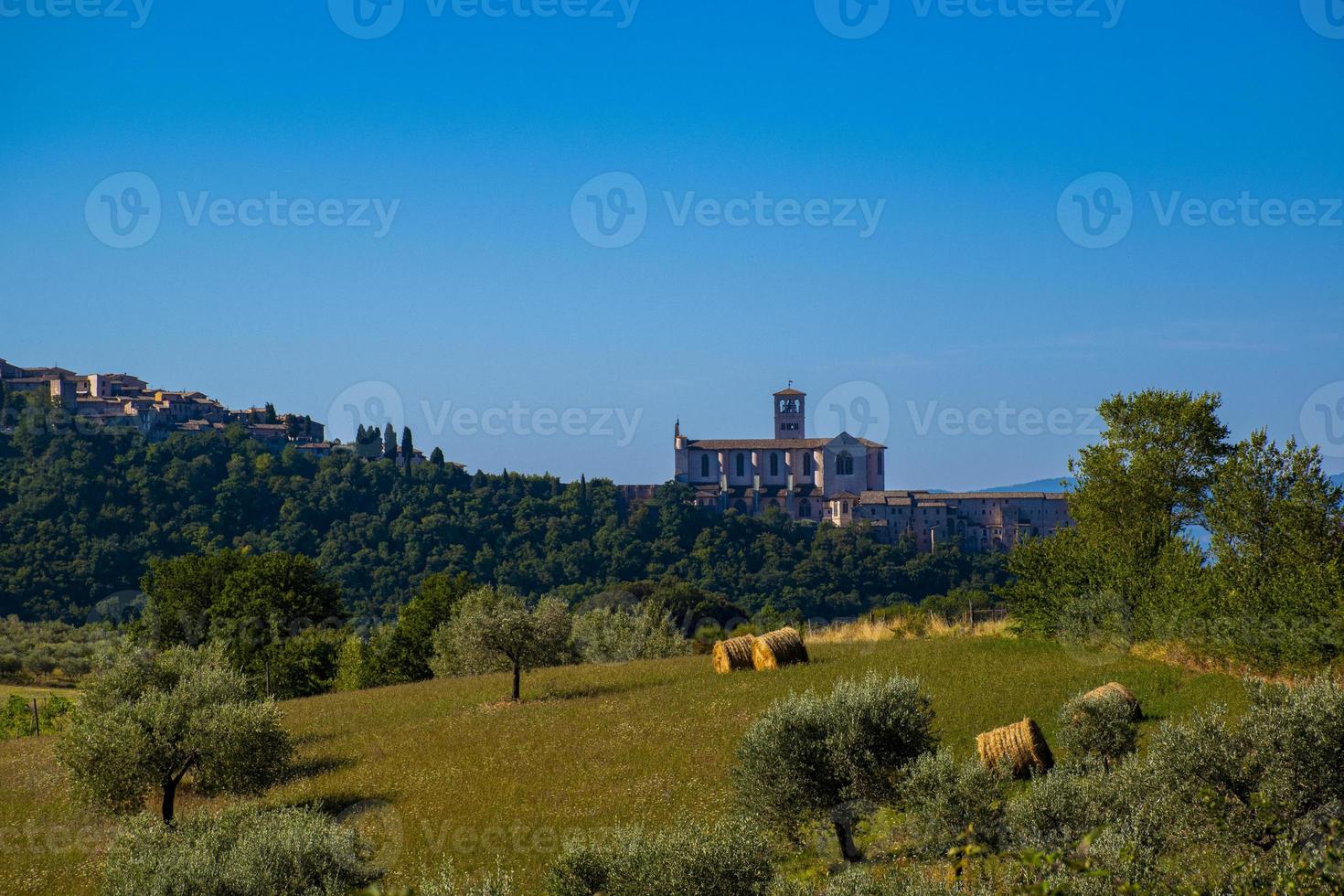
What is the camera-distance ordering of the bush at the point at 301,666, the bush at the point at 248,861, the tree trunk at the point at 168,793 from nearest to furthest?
the bush at the point at 248,861 < the tree trunk at the point at 168,793 < the bush at the point at 301,666

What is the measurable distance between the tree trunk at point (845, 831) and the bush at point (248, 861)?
7.02 m

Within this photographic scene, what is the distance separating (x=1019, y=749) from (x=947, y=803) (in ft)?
16.2

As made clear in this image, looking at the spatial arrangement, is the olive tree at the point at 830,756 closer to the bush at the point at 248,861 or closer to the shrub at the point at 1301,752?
the shrub at the point at 1301,752

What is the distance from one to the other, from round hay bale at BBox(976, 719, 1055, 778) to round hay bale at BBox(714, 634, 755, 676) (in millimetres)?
11324

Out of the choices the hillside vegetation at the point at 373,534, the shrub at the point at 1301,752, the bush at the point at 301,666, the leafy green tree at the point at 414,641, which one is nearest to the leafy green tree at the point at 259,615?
the bush at the point at 301,666

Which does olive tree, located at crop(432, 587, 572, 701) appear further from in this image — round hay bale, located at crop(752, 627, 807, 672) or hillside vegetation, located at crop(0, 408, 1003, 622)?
hillside vegetation, located at crop(0, 408, 1003, 622)

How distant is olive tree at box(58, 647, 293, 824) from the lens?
22.0m

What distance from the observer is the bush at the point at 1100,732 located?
2009 centimetres

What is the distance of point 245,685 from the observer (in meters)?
25.7

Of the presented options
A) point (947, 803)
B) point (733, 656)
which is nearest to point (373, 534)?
point (733, 656)

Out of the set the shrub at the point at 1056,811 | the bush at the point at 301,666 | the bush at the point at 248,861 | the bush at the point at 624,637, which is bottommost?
the bush at the point at 301,666

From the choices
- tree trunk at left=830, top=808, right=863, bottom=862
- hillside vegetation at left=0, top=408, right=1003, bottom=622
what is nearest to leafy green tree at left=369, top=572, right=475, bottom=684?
tree trunk at left=830, top=808, right=863, bottom=862

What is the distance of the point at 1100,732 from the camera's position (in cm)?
2019

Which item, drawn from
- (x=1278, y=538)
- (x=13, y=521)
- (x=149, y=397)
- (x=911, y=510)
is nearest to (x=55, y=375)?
(x=149, y=397)
